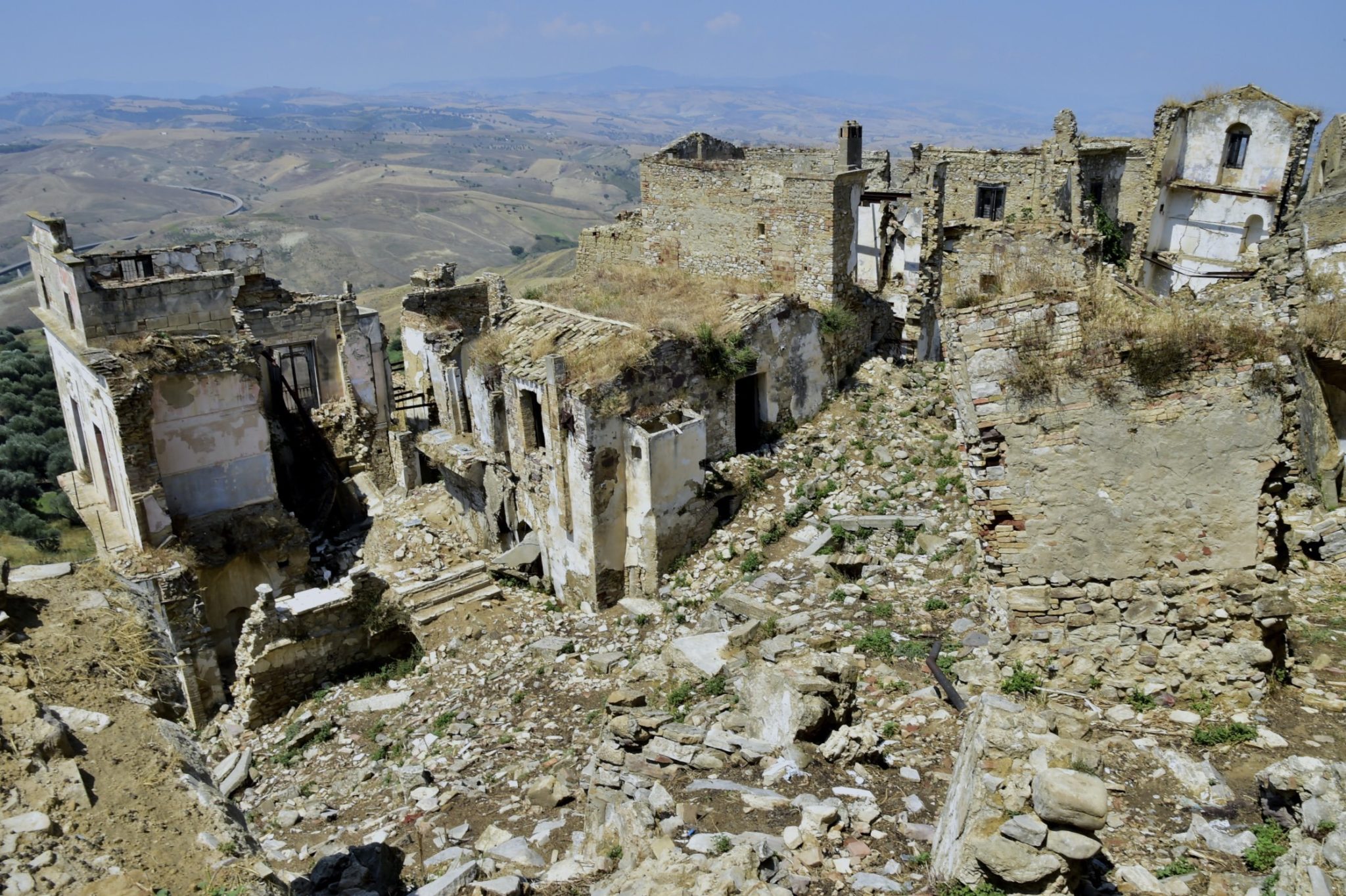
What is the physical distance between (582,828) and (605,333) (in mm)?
8287

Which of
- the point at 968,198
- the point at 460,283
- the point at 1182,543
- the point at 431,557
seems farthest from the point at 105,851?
the point at 968,198

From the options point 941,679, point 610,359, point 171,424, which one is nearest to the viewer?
point 941,679

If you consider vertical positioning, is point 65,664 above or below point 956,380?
below

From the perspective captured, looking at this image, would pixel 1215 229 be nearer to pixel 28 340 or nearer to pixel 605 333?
pixel 605 333

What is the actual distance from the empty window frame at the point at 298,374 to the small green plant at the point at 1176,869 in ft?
59.3

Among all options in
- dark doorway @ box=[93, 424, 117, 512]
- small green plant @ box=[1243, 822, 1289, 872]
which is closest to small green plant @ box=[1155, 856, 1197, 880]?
small green plant @ box=[1243, 822, 1289, 872]

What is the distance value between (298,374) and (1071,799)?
61.7ft

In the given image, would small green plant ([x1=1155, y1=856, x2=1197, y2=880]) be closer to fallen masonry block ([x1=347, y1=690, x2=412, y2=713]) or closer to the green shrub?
fallen masonry block ([x1=347, y1=690, x2=412, y2=713])

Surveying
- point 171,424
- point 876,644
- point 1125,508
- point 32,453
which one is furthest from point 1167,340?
point 32,453

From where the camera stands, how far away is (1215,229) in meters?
22.7

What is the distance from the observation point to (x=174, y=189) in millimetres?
163500

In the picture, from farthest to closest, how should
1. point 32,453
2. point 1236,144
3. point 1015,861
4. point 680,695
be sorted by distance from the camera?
point 32,453, point 1236,144, point 680,695, point 1015,861

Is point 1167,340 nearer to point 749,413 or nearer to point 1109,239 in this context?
point 749,413

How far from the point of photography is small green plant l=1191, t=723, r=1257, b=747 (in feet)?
21.1
